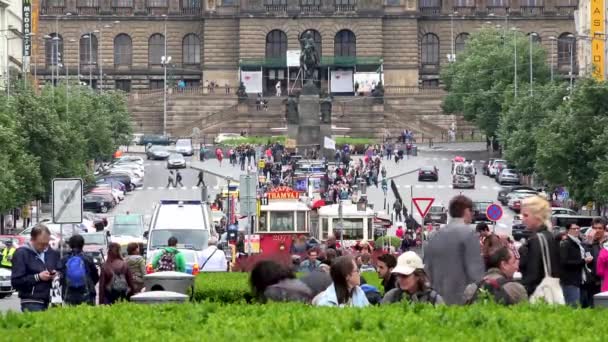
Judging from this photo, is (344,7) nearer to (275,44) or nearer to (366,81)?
(275,44)

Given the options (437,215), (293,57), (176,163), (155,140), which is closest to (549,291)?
(437,215)

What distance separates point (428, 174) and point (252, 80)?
4944 cm

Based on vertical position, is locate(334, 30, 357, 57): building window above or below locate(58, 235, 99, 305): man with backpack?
above

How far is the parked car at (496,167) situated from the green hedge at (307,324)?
9870 cm

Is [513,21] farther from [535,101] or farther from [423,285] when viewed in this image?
[423,285]

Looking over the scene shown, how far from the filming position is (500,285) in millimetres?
21547

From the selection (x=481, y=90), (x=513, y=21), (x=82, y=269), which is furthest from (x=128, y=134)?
(x=82, y=269)

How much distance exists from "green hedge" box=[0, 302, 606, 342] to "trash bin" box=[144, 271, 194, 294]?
24.4ft

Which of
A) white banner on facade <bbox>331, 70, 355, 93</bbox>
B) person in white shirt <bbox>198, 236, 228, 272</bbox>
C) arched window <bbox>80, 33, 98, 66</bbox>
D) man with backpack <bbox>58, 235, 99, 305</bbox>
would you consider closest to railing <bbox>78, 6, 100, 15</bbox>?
arched window <bbox>80, 33, 98, 66</bbox>

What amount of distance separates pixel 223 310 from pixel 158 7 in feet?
495

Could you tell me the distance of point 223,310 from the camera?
20.5 metres

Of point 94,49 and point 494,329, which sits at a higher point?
point 94,49

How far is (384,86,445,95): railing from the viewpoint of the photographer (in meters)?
161

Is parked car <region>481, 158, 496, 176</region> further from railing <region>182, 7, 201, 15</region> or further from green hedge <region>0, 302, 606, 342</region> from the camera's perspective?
green hedge <region>0, 302, 606, 342</region>
